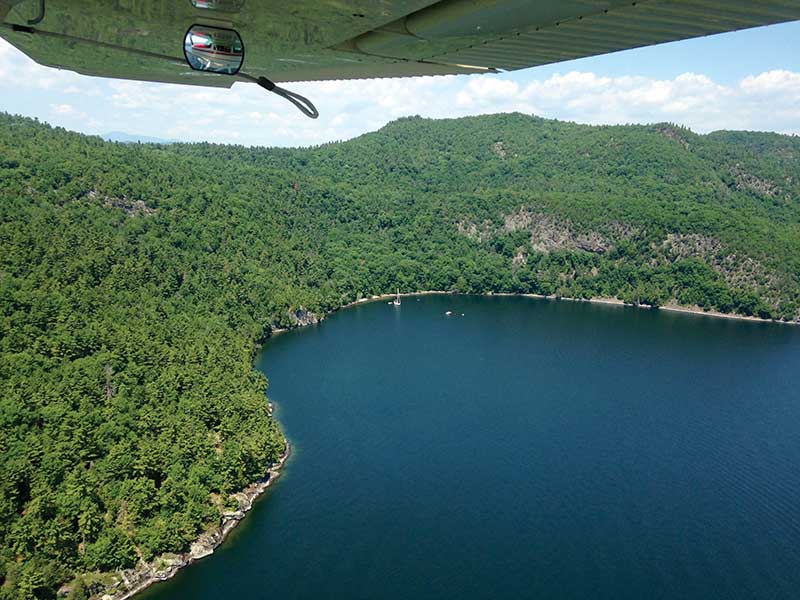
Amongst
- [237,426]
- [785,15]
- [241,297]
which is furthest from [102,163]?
[785,15]

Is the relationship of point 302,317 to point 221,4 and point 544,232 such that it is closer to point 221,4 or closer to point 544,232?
point 544,232

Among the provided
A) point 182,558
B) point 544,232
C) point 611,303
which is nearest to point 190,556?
point 182,558

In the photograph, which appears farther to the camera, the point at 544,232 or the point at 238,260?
the point at 544,232

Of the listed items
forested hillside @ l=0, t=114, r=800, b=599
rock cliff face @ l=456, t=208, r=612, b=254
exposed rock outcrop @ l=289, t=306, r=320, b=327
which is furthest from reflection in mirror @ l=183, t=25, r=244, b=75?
rock cliff face @ l=456, t=208, r=612, b=254

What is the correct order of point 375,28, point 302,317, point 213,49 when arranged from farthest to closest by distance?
point 302,317 < point 375,28 < point 213,49

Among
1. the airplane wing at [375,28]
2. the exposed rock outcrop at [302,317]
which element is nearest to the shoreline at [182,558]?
the airplane wing at [375,28]
